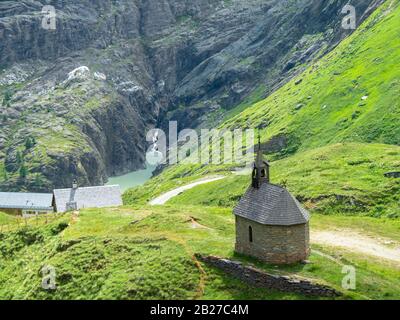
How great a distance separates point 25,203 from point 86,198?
3079cm

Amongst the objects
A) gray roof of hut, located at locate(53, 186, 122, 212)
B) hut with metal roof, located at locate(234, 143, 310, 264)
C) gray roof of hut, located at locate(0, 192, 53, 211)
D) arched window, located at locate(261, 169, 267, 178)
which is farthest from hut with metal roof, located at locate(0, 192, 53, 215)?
hut with metal roof, located at locate(234, 143, 310, 264)

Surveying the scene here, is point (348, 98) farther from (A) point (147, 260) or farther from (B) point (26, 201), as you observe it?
(A) point (147, 260)

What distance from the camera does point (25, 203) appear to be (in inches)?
4943

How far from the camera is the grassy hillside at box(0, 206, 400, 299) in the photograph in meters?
43.6

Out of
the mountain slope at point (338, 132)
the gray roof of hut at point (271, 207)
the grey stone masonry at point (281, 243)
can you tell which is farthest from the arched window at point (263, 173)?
the mountain slope at point (338, 132)

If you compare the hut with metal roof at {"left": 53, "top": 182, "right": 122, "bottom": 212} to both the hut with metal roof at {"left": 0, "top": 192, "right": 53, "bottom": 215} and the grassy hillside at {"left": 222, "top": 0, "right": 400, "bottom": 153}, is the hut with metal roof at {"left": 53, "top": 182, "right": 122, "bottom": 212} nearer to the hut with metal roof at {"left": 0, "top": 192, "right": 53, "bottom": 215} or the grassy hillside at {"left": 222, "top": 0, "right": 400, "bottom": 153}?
the hut with metal roof at {"left": 0, "top": 192, "right": 53, "bottom": 215}

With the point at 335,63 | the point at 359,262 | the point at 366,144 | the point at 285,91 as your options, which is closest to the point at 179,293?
the point at 359,262

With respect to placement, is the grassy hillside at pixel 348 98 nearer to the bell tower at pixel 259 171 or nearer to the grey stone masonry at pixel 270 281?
the bell tower at pixel 259 171

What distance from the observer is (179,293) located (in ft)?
143

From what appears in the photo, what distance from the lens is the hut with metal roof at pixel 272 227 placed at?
44.7 meters

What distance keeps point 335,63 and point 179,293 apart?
13128 centimetres

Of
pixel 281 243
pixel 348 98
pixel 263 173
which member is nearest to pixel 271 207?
pixel 281 243

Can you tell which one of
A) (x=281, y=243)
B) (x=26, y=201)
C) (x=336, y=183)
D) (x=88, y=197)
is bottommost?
(x=281, y=243)

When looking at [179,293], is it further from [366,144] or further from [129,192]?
[129,192]
